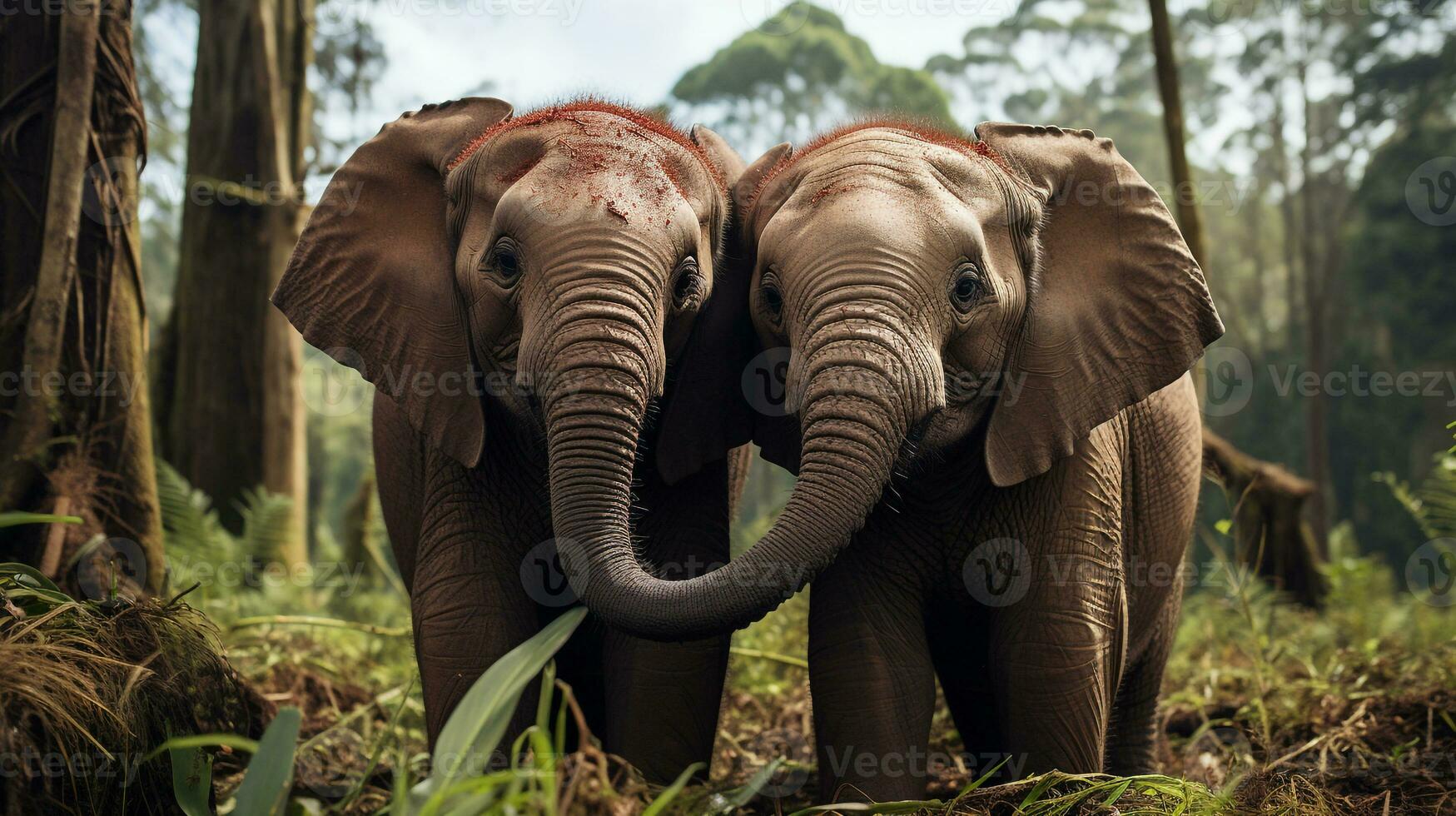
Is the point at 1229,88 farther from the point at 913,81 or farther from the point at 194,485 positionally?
the point at 194,485

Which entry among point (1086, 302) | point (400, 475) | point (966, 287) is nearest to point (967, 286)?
point (966, 287)

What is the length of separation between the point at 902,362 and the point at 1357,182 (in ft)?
107

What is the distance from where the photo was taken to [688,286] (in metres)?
4.51

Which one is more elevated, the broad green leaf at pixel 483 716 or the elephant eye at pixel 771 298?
the elephant eye at pixel 771 298

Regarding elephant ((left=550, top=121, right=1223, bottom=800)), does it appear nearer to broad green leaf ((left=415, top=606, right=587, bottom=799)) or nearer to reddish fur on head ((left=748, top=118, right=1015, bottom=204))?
reddish fur on head ((left=748, top=118, right=1015, bottom=204))

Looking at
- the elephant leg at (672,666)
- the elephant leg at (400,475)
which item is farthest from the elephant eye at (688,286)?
the elephant leg at (400,475)

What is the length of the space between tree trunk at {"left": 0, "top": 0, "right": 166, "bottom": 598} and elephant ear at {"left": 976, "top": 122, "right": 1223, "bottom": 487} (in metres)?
3.92

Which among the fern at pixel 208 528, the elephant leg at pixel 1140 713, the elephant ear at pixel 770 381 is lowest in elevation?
the elephant leg at pixel 1140 713

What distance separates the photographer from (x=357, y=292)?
4914 mm

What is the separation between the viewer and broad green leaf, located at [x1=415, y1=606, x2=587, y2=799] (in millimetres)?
2904

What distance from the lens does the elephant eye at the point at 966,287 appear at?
14.0 feet

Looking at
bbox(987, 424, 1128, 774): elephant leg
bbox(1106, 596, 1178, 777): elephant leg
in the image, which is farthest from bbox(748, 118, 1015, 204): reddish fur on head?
bbox(1106, 596, 1178, 777): elephant leg

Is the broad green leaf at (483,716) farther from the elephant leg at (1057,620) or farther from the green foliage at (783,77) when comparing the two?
the green foliage at (783,77)

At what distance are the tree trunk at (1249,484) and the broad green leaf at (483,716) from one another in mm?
5532
